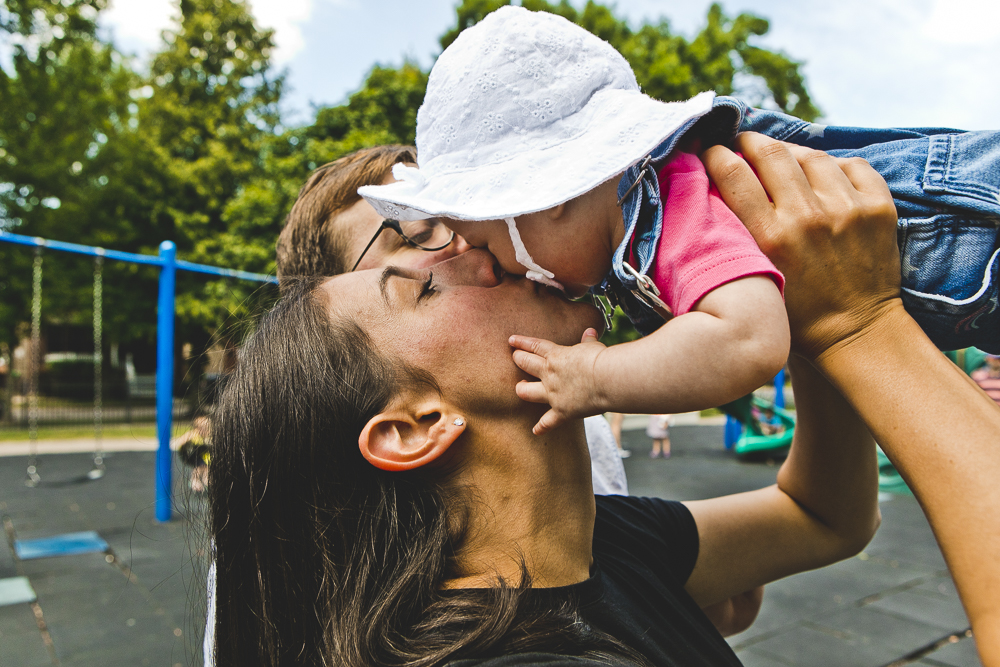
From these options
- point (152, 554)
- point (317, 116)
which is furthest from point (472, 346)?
point (317, 116)

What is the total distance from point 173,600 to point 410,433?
4913mm

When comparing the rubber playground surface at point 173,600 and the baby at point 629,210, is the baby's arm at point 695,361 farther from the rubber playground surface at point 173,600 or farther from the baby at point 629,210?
the rubber playground surface at point 173,600

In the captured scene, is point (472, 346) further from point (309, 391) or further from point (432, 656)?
point (432, 656)

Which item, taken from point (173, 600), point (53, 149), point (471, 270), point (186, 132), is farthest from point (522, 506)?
point (186, 132)

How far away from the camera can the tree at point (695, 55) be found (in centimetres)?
1688

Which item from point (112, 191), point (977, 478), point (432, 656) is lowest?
point (432, 656)

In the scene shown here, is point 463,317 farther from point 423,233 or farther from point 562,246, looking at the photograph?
point 423,233

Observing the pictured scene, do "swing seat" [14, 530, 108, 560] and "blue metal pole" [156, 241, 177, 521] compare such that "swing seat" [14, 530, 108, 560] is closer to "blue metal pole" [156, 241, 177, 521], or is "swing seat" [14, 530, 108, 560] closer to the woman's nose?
"blue metal pole" [156, 241, 177, 521]

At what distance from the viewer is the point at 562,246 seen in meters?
1.26

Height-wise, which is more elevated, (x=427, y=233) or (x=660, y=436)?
(x=427, y=233)

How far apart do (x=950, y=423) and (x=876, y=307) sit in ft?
0.75

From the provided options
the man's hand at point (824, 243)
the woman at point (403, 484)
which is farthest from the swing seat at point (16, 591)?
the man's hand at point (824, 243)

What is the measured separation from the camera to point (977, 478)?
86cm

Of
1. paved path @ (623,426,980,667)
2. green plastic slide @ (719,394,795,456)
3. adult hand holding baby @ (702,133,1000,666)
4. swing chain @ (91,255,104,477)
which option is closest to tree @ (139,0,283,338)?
swing chain @ (91,255,104,477)
